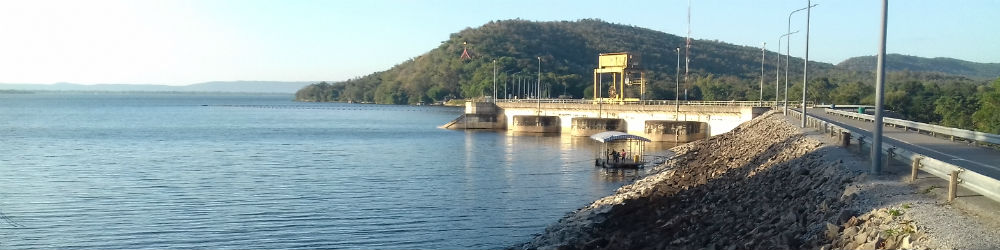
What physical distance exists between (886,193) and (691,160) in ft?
99.9

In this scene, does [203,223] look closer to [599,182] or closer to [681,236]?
[681,236]

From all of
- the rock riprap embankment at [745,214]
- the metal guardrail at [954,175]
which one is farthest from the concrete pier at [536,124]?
the metal guardrail at [954,175]

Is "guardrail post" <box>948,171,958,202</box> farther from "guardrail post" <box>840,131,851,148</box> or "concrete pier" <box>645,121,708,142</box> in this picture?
"concrete pier" <box>645,121,708,142</box>

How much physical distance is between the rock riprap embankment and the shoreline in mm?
25

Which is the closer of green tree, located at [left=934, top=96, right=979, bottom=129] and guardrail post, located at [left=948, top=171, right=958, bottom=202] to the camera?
guardrail post, located at [left=948, top=171, right=958, bottom=202]

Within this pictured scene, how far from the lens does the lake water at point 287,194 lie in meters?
25.6

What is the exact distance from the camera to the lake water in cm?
2556

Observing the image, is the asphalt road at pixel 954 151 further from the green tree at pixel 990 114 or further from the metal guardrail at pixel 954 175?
the green tree at pixel 990 114

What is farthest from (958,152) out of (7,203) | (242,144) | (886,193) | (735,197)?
(242,144)

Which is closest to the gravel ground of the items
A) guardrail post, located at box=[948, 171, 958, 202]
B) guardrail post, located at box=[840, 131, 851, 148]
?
guardrail post, located at box=[948, 171, 958, 202]

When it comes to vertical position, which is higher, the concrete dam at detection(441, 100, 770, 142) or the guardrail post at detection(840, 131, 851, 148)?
the guardrail post at detection(840, 131, 851, 148)

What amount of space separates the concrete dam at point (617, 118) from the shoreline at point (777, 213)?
4146 centimetres

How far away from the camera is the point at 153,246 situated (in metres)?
24.0

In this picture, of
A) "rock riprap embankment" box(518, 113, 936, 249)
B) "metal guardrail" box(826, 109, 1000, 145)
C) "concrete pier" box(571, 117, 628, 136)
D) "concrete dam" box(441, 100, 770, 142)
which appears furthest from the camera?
"concrete pier" box(571, 117, 628, 136)
